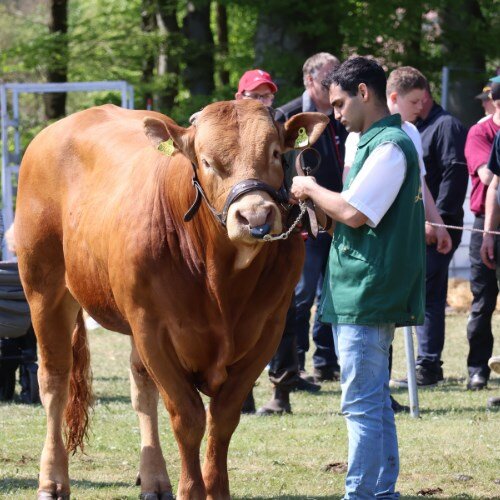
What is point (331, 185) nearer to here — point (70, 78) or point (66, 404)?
point (66, 404)

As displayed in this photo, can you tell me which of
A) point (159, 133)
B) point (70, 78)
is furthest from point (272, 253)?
point (70, 78)

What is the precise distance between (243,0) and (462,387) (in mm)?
12063

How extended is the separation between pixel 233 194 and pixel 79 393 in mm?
2444

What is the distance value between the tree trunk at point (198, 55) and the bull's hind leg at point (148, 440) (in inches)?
661

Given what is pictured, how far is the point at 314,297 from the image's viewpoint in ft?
29.5

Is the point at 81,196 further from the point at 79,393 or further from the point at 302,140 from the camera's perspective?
the point at 302,140

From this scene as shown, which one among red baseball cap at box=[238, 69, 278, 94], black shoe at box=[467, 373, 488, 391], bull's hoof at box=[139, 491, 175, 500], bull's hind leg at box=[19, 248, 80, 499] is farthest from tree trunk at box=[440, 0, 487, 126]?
bull's hoof at box=[139, 491, 175, 500]

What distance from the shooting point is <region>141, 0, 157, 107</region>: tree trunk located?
73.8ft

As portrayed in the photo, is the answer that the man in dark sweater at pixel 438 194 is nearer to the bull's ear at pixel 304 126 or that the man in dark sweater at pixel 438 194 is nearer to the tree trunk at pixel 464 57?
the bull's ear at pixel 304 126

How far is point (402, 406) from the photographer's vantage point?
8.02 meters

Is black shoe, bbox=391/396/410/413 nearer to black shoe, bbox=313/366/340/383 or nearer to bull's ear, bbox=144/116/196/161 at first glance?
black shoe, bbox=313/366/340/383

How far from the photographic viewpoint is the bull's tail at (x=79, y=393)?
20.4 ft

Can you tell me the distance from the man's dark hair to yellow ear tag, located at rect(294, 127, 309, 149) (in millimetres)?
266

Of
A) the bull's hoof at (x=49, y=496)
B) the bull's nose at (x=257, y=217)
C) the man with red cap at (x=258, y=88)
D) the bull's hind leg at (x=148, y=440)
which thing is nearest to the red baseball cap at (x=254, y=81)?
the man with red cap at (x=258, y=88)
